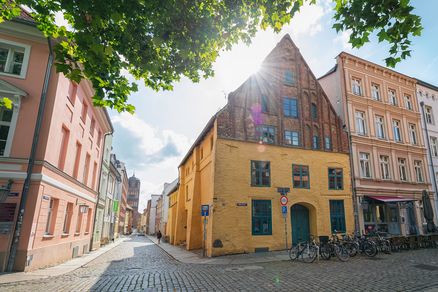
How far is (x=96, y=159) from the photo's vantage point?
21750 mm

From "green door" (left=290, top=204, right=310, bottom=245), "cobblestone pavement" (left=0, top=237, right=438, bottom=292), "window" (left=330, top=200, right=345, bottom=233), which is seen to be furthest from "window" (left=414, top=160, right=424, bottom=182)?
"cobblestone pavement" (left=0, top=237, right=438, bottom=292)

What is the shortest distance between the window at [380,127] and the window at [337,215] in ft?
27.3

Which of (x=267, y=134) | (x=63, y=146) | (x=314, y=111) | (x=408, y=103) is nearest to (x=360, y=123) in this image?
(x=314, y=111)

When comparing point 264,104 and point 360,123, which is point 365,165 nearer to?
point 360,123

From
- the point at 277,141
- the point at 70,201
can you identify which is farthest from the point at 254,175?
the point at 70,201

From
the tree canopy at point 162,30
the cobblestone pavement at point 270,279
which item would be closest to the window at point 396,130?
the cobblestone pavement at point 270,279

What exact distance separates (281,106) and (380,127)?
36.1 ft

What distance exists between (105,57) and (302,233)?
17522 mm

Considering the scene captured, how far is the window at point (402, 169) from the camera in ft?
78.6

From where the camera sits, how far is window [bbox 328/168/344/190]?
20.0 metres

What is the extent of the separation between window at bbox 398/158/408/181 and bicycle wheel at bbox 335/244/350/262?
1490cm

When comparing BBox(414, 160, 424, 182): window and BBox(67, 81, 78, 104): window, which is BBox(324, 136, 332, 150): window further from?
BBox(67, 81, 78, 104): window

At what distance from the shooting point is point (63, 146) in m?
14.2

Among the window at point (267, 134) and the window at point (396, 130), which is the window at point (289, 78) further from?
the window at point (396, 130)
